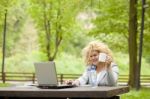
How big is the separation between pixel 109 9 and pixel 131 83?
515cm

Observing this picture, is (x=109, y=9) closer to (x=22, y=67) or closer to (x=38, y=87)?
(x=38, y=87)

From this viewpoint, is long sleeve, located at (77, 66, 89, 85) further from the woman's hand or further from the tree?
the tree

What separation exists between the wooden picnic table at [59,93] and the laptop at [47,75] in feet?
0.55

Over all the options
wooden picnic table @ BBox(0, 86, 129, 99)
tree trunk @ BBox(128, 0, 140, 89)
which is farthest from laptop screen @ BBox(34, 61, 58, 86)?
tree trunk @ BBox(128, 0, 140, 89)

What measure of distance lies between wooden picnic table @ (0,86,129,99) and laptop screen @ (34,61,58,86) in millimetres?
179

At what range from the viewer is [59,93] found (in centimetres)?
736

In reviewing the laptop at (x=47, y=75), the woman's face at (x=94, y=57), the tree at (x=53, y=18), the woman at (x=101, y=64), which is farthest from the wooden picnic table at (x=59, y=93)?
the tree at (x=53, y=18)

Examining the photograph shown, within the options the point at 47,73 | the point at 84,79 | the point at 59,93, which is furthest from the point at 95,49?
the point at 59,93

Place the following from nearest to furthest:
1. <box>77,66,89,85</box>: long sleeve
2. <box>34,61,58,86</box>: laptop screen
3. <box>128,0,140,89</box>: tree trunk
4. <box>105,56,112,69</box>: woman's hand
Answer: <box>34,61,58,86</box>: laptop screen, <box>105,56,112,69</box>: woman's hand, <box>77,66,89,85</box>: long sleeve, <box>128,0,140,89</box>: tree trunk

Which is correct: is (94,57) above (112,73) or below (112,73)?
above

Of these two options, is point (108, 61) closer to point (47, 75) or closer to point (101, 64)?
point (101, 64)

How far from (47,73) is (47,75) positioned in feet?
0.12

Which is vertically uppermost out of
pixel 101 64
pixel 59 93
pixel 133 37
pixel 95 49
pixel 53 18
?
pixel 53 18

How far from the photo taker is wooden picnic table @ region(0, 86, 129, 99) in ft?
23.5
